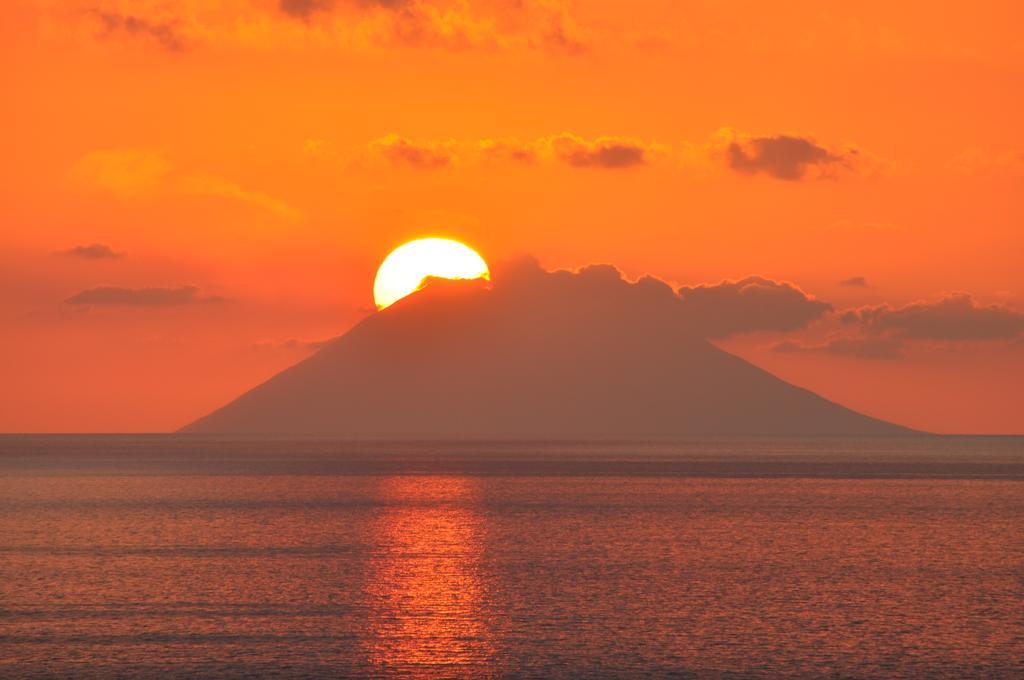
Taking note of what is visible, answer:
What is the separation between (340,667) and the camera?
4116 centimetres

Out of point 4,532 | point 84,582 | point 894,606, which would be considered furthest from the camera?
point 4,532

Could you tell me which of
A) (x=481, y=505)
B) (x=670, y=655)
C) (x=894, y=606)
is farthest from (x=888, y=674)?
(x=481, y=505)

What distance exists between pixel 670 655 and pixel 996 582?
26198 mm

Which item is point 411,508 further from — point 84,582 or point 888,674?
point 888,674

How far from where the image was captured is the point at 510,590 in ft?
195

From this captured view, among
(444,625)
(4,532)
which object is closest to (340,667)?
(444,625)

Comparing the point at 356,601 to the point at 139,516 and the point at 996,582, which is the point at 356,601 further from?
the point at 139,516

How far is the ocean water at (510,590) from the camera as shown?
1678 inches

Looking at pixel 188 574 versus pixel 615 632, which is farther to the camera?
pixel 188 574

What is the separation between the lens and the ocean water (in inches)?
1678

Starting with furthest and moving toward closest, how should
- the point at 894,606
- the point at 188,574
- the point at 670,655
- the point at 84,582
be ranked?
the point at 188,574
the point at 84,582
the point at 894,606
the point at 670,655

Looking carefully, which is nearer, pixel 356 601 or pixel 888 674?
pixel 888 674

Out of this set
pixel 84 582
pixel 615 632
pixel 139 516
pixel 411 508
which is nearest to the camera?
pixel 615 632

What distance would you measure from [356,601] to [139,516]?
5324cm
